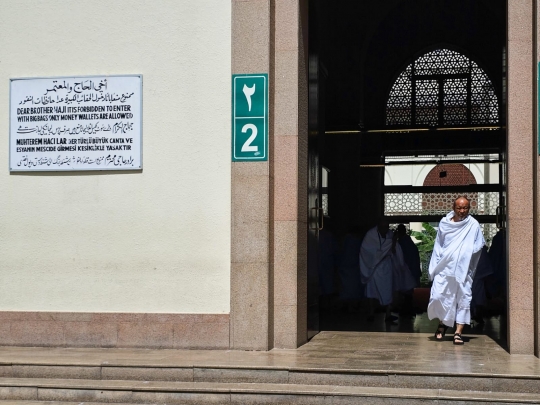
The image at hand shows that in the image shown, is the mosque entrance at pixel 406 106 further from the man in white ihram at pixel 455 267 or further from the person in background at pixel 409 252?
the man in white ihram at pixel 455 267

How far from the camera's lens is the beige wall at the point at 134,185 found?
9.31 meters

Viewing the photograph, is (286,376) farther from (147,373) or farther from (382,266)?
(382,266)

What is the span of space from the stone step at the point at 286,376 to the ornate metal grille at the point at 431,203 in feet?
35.2

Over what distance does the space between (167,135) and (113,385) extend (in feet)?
9.13

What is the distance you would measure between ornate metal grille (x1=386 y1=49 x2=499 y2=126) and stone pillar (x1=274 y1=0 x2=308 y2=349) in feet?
27.6

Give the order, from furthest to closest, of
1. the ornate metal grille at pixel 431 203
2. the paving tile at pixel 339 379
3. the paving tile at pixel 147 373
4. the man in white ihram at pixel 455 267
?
1. the ornate metal grille at pixel 431 203
2. the man in white ihram at pixel 455 267
3. the paving tile at pixel 147 373
4. the paving tile at pixel 339 379

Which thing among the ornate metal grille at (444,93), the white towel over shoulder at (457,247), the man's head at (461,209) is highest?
the ornate metal grille at (444,93)

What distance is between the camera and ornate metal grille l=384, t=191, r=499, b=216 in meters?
18.0

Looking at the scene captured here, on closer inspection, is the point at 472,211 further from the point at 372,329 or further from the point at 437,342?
the point at 437,342

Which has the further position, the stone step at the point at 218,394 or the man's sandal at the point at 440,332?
the man's sandal at the point at 440,332

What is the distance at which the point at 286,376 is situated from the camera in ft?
25.8

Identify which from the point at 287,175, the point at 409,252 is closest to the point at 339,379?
the point at 287,175

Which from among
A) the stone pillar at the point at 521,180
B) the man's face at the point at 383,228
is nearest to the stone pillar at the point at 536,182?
the stone pillar at the point at 521,180

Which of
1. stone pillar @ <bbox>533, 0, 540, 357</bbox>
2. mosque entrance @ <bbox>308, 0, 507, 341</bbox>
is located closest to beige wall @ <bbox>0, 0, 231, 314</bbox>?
stone pillar @ <bbox>533, 0, 540, 357</bbox>
